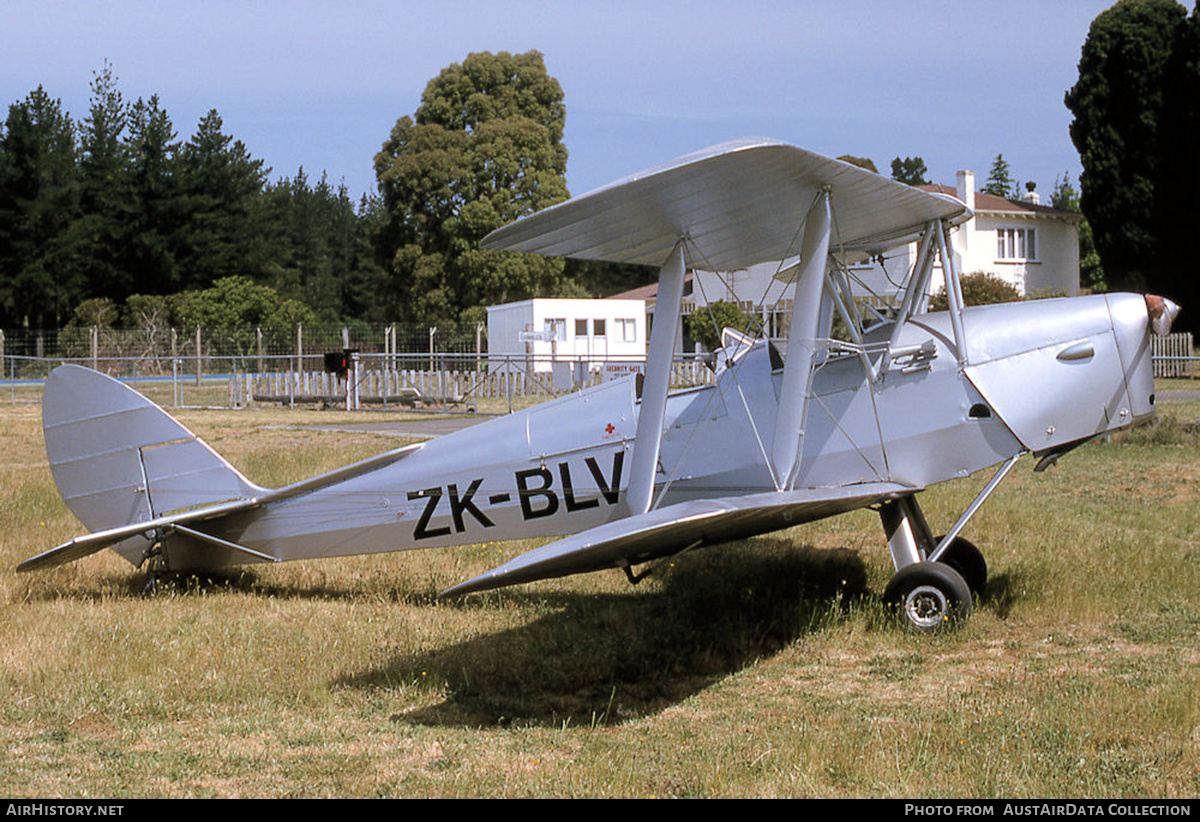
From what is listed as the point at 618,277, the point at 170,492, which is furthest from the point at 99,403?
the point at 618,277

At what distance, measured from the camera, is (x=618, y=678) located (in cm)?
634

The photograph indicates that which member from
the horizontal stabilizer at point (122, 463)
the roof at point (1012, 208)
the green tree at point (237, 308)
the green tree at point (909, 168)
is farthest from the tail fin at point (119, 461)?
the green tree at point (909, 168)

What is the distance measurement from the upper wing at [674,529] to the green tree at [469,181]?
42100 mm

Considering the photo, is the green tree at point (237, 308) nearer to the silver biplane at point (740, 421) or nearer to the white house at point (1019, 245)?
the white house at point (1019, 245)

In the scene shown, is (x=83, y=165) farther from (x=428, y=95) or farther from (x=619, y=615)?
(x=619, y=615)

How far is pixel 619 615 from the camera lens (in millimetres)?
7496

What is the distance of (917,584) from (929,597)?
11 centimetres

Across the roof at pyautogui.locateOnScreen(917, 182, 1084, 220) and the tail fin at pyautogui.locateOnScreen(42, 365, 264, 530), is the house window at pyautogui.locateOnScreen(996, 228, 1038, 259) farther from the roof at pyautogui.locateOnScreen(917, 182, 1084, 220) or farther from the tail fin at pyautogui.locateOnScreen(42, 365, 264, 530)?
the tail fin at pyautogui.locateOnScreen(42, 365, 264, 530)

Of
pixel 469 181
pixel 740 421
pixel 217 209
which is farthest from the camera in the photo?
pixel 217 209

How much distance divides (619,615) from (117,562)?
444 centimetres

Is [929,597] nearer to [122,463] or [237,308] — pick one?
[122,463]

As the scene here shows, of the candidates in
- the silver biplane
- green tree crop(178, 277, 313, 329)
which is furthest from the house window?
the silver biplane

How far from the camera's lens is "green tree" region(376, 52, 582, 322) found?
4941 cm

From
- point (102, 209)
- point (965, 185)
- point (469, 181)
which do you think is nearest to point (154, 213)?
point (102, 209)
